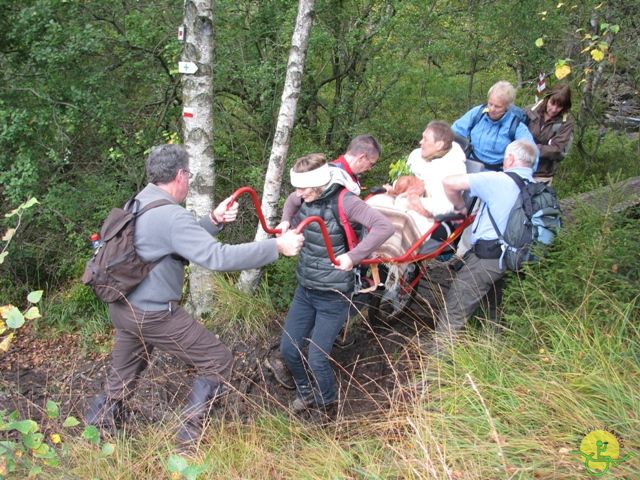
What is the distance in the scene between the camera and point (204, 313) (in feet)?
18.0

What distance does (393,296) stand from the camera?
15.1ft

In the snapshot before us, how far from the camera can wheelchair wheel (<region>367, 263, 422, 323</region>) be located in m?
4.55

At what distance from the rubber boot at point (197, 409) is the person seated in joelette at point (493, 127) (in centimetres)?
309

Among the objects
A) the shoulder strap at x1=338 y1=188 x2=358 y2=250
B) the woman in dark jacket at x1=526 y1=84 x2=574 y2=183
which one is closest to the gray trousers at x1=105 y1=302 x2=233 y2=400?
the shoulder strap at x1=338 y1=188 x2=358 y2=250

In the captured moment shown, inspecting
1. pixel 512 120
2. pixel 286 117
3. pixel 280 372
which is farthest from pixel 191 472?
pixel 512 120

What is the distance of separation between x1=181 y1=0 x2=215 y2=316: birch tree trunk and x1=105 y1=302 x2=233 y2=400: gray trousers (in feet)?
5.74

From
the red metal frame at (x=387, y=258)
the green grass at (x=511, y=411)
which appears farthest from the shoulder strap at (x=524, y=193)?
the red metal frame at (x=387, y=258)

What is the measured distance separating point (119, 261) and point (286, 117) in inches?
101

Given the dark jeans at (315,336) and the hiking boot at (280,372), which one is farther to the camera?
the hiking boot at (280,372)

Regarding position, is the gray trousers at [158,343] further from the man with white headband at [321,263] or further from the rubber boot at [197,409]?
the man with white headband at [321,263]

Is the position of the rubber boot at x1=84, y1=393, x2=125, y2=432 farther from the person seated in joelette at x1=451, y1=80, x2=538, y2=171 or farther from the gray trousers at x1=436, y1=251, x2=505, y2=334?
the person seated in joelette at x1=451, y1=80, x2=538, y2=171

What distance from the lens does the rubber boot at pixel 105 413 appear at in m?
3.70

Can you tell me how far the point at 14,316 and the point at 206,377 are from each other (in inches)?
62.9

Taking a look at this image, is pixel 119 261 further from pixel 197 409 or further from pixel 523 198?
pixel 523 198
